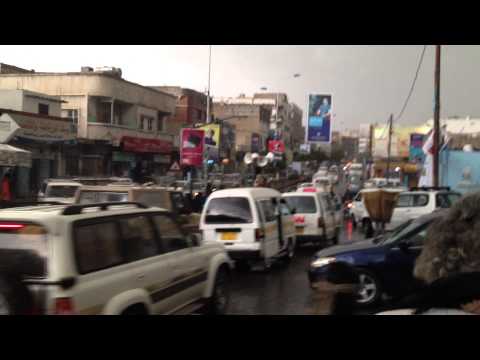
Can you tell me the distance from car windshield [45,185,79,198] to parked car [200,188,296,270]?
18.6ft

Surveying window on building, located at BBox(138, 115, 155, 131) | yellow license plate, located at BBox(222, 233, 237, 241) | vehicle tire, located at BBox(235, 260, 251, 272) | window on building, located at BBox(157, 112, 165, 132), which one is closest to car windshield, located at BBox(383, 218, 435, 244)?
yellow license plate, located at BBox(222, 233, 237, 241)

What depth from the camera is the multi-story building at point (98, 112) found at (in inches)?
1344

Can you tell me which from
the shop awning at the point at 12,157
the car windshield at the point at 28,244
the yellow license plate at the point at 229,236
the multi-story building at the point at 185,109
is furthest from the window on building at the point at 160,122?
the car windshield at the point at 28,244

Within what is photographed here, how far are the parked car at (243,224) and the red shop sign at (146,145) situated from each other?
80.6 ft

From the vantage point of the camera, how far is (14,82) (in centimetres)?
3472

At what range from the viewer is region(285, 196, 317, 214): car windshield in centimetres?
1612

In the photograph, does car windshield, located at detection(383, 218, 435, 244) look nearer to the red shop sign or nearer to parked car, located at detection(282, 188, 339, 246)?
parked car, located at detection(282, 188, 339, 246)

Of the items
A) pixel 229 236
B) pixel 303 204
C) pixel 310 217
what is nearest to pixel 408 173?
pixel 303 204

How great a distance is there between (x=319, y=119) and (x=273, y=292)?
23166mm

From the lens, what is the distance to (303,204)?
16.3 meters

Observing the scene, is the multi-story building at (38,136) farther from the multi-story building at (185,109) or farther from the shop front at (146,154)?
the multi-story building at (185,109)
